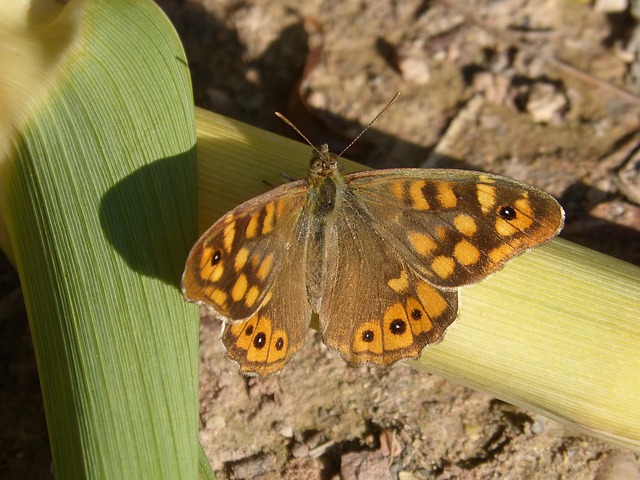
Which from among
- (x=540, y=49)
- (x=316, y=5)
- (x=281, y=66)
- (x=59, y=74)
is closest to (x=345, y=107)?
(x=281, y=66)

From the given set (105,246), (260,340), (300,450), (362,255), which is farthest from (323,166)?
(300,450)

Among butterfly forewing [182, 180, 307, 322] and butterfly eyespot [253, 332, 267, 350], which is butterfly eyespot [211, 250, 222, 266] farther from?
butterfly eyespot [253, 332, 267, 350]

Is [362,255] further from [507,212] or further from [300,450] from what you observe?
[300,450]

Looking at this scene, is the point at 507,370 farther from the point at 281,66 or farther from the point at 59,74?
the point at 281,66

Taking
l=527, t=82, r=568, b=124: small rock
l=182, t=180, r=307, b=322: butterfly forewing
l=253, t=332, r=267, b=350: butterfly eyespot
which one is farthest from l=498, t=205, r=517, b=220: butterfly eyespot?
l=527, t=82, r=568, b=124: small rock

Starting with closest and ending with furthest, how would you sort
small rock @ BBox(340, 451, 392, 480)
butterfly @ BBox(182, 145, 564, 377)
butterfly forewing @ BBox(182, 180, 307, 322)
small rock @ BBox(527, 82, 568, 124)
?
butterfly forewing @ BBox(182, 180, 307, 322) < butterfly @ BBox(182, 145, 564, 377) < small rock @ BBox(340, 451, 392, 480) < small rock @ BBox(527, 82, 568, 124)

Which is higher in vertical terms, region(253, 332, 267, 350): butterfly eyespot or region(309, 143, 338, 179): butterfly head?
region(309, 143, 338, 179): butterfly head
